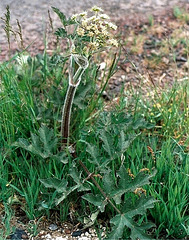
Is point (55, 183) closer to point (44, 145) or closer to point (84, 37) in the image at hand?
point (44, 145)

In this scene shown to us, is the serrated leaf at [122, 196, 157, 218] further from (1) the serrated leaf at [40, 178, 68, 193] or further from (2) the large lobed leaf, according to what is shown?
(2) the large lobed leaf

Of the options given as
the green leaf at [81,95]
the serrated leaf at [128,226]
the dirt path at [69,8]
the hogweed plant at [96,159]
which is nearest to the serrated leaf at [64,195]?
the hogweed plant at [96,159]

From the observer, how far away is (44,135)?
2.33m

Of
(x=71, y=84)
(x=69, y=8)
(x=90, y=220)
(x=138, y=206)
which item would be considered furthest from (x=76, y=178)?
(x=69, y=8)

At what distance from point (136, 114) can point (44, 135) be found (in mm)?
721

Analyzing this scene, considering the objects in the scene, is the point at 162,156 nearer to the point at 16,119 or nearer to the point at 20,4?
the point at 16,119

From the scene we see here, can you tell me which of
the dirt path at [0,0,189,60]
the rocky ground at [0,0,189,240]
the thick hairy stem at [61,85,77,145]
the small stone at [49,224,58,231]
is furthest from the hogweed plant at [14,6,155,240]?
the dirt path at [0,0,189,60]

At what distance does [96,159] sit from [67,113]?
334 millimetres

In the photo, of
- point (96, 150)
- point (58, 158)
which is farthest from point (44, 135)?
point (96, 150)

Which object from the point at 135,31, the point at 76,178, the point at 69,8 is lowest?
the point at 76,178

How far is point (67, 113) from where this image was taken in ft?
7.88

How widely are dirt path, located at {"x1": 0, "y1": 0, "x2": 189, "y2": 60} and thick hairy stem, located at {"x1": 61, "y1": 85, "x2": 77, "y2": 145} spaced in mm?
1717

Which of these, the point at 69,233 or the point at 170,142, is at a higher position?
the point at 170,142

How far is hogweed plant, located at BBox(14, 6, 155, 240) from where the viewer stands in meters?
2.05
